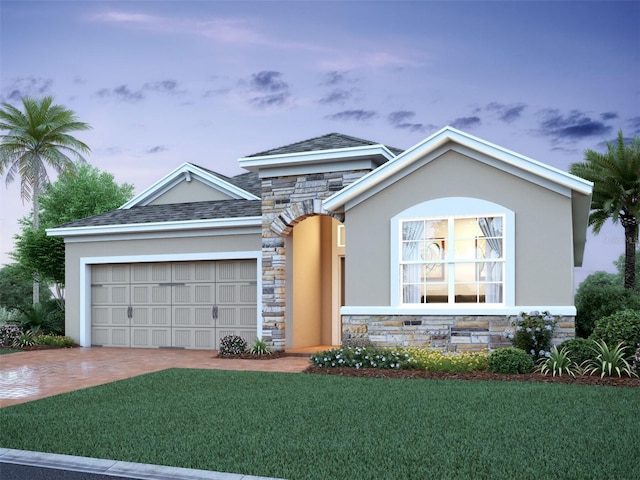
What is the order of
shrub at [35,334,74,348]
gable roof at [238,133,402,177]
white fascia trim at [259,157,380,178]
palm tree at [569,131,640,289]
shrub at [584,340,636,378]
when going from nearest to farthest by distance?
shrub at [584,340,636,378] < gable roof at [238,133,402,177] < white fascia trim at [259,157,380,178] < shrub at [35,334,74,348] < palm tree at [569,131,640,289]

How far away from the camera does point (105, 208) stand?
1644 inches

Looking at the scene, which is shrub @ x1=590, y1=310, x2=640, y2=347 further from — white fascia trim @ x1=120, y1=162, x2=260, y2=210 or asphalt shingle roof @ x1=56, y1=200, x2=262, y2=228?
white fascia trim @ x1=120, y1=162, x2=260, y2=210

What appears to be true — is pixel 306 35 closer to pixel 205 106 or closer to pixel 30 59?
pixel 205 106

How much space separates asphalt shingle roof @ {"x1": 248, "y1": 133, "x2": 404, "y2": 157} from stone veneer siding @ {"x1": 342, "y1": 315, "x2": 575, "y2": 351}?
447cm

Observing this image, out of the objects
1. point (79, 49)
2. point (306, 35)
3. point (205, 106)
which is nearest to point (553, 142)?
point (306, 35)

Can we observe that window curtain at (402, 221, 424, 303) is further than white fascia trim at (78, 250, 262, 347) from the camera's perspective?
No

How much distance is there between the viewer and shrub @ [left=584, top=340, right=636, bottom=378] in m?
11.4

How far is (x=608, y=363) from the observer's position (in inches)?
451

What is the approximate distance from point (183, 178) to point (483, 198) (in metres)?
12.1

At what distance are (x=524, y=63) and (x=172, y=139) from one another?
12.6 m

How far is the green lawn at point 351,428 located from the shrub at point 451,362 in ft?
3.51

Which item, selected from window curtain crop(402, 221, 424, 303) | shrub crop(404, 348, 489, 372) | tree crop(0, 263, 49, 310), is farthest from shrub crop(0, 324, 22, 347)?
tree crop(0, 263, 49, 310)

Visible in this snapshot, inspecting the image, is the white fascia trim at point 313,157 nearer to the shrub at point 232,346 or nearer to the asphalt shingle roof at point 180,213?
the asphalt shingle roof at point 180,213

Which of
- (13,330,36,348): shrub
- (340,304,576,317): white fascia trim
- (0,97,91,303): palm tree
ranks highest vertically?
(0,97,91,303): palm tree
